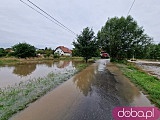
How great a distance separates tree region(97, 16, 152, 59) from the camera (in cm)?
3659

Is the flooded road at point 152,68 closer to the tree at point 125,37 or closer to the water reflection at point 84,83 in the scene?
the tree at point 125,37

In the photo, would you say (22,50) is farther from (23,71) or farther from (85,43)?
(23,71)

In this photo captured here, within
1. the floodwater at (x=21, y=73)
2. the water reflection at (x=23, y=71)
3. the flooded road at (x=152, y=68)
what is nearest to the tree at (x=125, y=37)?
the flooded road at (x=152, y=68)

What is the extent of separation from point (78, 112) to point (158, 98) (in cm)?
391

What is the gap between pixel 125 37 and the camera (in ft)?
122

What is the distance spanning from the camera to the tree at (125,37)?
36.6 m

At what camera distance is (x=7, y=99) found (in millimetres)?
7441

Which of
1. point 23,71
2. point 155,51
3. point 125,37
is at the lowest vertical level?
point 23,71

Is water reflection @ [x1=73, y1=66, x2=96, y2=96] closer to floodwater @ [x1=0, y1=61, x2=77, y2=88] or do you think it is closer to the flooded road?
floodwater @ [x1=0, y1=61, x2=77, y2=88]

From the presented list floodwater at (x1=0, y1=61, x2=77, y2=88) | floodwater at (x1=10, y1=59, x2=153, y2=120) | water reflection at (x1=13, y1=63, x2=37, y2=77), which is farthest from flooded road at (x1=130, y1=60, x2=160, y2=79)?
water reflection at (x1=13, y1=63, x2=37, y2=77)

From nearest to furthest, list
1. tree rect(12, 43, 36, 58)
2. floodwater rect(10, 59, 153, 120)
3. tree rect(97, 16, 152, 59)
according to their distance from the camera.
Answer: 1. floodwater rect(10, 59, 153, 120)
2. tree rect(97, 16, 152, 59)
3. tree rect(12, 43, 36, 58)

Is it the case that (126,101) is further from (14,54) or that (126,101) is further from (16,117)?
(14,54)

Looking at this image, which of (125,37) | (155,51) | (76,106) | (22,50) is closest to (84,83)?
(76,106)

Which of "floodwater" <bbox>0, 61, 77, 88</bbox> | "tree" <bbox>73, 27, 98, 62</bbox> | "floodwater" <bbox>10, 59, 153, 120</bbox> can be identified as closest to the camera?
"floodwater" <bbox>10, 59, 153, 120</bbox>
